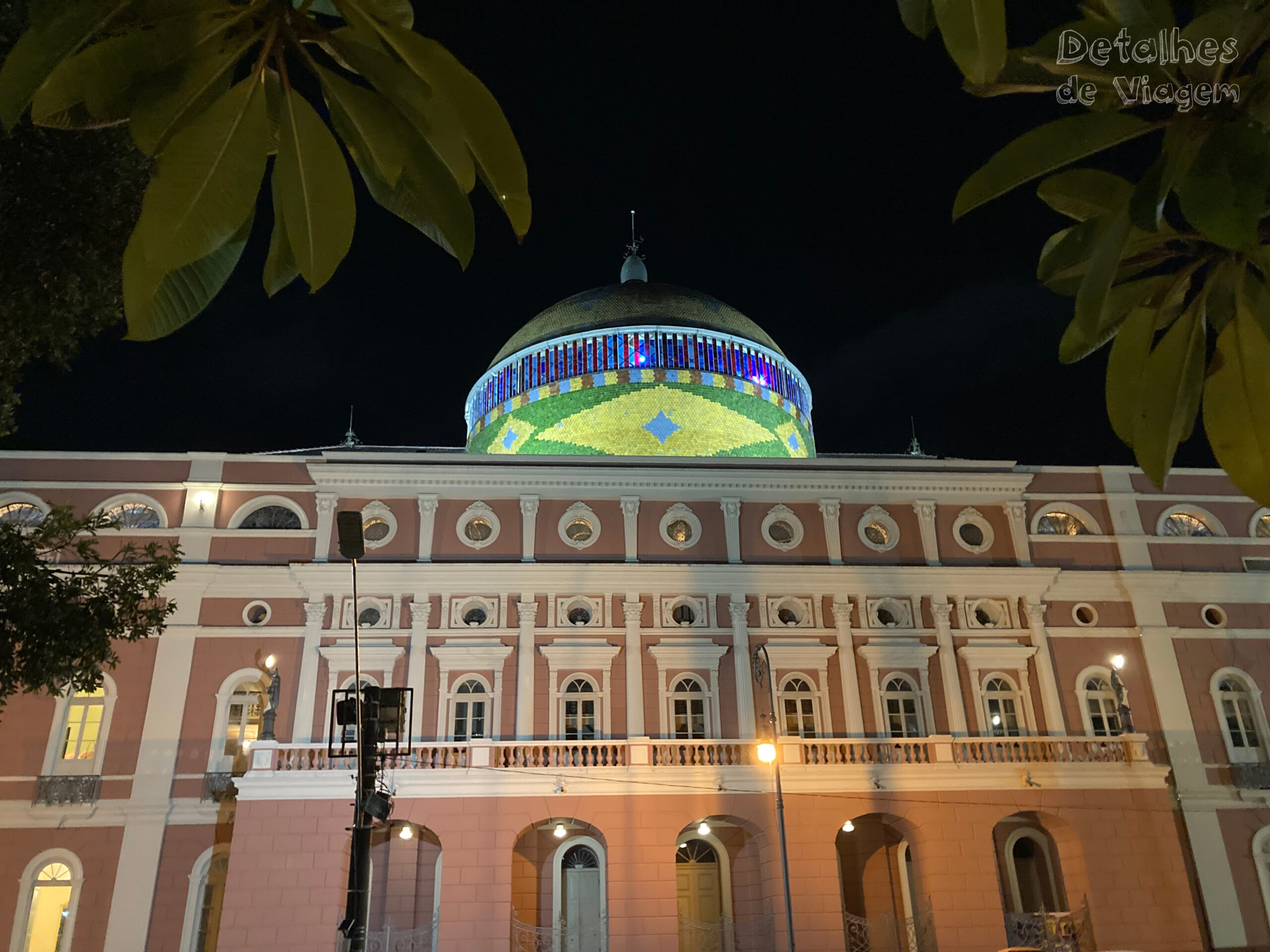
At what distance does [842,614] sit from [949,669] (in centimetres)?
318

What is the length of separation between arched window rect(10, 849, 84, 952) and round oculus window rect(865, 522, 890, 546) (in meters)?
21.5

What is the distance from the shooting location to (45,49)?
93.0 inches

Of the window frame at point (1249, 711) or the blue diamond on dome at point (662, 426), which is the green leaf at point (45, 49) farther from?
the window frame at point (1249, 711)

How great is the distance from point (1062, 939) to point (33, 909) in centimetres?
2345

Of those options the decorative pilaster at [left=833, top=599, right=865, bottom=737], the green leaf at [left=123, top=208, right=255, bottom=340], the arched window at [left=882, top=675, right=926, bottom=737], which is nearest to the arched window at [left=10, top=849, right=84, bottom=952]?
the decorative pilaster at [left=833, top=599, right=865, bottom=737]

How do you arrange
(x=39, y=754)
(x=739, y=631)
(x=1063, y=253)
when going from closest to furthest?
(x=1063, y=253) → (x=39, y=754) → (x=739, y=631)

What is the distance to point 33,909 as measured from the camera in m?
23.0

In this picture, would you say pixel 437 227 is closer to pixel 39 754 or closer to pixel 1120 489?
pixel 39 754

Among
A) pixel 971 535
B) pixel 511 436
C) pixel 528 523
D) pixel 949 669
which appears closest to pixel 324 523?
pixel 528 523

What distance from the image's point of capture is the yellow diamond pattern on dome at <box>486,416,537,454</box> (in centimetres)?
3397

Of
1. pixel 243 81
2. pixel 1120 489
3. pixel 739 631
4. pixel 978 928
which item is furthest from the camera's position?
pixel 1120 489

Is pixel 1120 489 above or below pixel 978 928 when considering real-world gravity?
above

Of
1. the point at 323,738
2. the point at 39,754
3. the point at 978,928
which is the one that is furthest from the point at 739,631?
the point at 39,754

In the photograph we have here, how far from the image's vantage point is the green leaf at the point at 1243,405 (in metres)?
2.98
